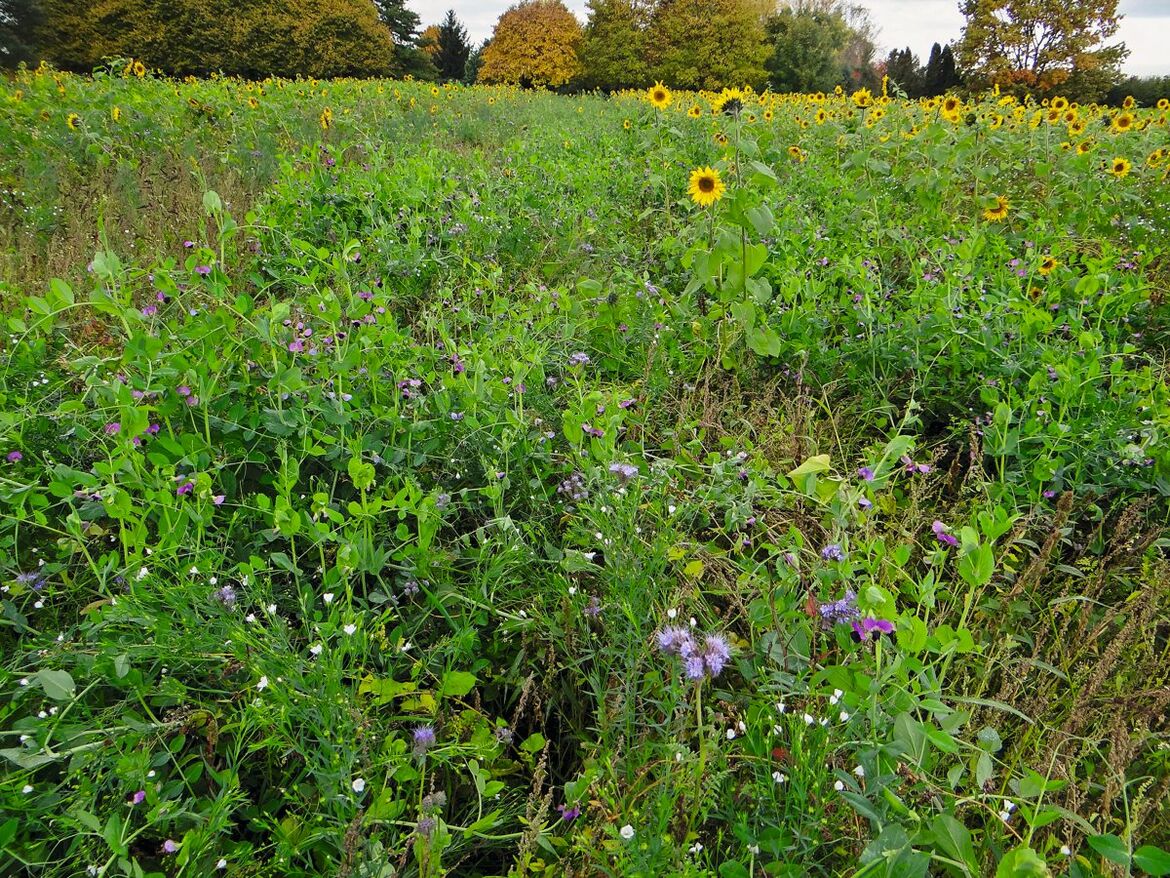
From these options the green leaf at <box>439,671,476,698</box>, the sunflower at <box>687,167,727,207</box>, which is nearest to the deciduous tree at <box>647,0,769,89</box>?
the sunflower at <box>687,167,727,207</box>

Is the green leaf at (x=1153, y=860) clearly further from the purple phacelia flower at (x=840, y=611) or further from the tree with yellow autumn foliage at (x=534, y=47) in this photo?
the tree with yellow autumn foliage at (x=534, y=47)

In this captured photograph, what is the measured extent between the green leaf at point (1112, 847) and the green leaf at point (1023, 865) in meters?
0.09

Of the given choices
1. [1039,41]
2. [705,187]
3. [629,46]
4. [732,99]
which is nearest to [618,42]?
[629,46]

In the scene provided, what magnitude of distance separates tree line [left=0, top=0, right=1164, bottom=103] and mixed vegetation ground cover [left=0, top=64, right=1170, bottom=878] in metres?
17.6

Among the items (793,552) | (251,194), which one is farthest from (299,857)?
(251,194)

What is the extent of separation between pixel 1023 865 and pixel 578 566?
0.88 metres

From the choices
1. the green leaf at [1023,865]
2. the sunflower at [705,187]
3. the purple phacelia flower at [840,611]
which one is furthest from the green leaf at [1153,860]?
the sunflower at [705,187]

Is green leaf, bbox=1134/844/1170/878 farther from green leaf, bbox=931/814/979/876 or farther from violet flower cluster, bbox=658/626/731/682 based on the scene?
violet flower cluster, bbox=658/626/731/682

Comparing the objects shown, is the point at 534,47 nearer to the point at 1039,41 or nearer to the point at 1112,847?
the point at 1039,41

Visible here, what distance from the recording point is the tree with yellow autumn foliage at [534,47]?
3450cm

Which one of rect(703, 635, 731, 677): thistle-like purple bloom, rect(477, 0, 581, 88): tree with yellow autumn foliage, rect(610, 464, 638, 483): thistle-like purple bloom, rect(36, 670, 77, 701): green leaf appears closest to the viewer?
rect(703, 635, 731, 677): thistle-like purple bloom

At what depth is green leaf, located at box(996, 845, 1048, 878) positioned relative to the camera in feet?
2.60

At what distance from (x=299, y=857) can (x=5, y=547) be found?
108cm

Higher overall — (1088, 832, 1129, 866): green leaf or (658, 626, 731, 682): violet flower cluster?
(658, 626, 731, 682): violet flower cluster
